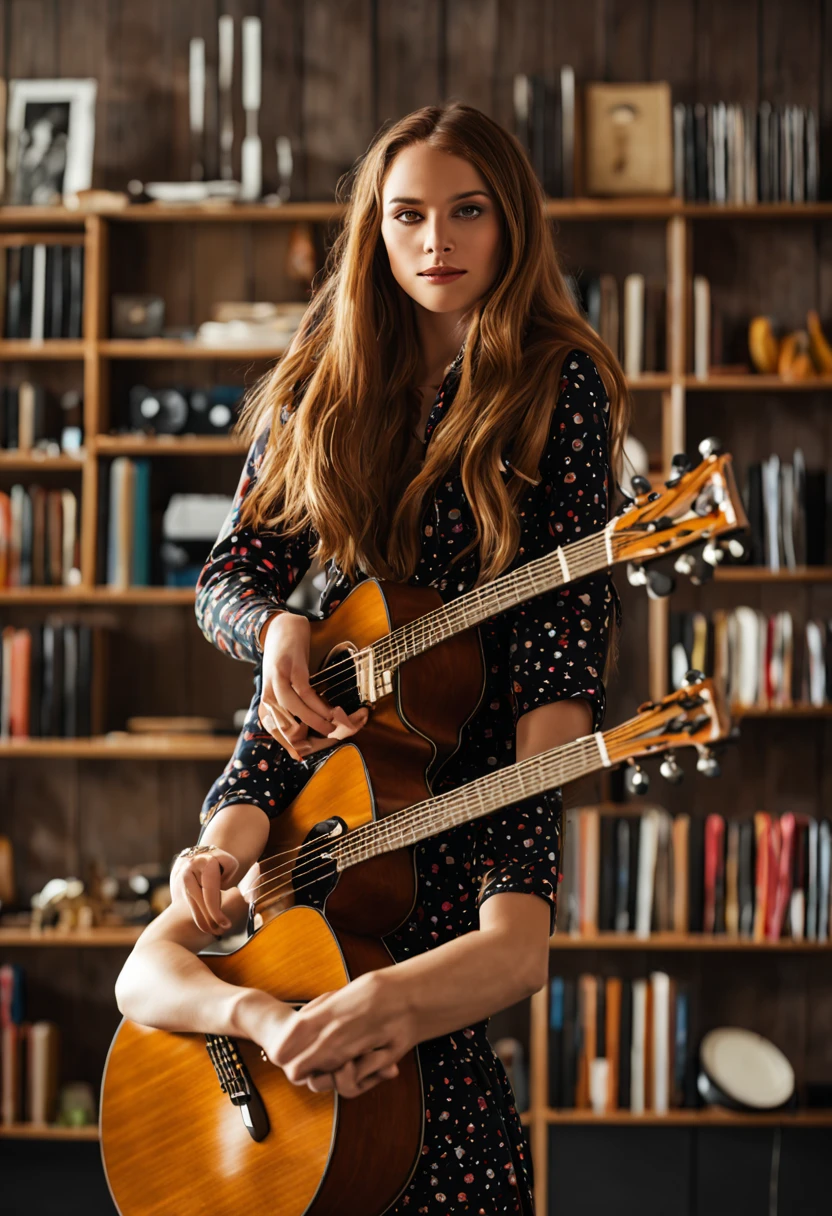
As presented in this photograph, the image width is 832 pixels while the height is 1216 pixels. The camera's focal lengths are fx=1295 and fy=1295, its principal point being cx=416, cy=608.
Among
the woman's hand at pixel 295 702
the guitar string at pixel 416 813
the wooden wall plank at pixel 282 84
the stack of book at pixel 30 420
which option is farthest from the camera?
the wooden wall plank at pixel 282 84

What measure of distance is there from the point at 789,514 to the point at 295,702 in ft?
7.91

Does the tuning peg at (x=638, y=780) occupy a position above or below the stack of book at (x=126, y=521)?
below

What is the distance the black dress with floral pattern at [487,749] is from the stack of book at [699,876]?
2.10 m

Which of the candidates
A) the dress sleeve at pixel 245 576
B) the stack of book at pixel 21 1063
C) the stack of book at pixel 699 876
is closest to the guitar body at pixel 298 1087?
the dress sleeve at pixel 245 576

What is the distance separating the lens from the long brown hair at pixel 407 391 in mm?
1089

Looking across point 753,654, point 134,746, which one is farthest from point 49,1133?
point 753,654

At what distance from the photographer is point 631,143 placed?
332 cm

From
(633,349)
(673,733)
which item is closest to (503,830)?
(673,733)

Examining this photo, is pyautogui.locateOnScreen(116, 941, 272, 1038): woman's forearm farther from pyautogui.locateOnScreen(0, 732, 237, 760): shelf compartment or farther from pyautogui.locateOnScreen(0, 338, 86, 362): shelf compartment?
pyautogui.locateOnScreen(0, 338, 86, 362): shelf compartment

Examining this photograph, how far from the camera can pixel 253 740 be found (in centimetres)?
116

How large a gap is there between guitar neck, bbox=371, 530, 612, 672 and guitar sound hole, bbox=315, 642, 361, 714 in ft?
0.11

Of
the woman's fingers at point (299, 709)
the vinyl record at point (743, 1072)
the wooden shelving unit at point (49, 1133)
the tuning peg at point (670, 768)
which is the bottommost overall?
the wooden shelving unit at point (49, 1133)

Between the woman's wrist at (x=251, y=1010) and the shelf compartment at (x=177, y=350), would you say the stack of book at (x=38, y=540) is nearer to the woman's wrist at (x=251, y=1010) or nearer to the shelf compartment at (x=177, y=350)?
the shelf compartment at (x=177, y=350)

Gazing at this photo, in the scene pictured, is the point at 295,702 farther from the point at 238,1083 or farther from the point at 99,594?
the point at 99,594
